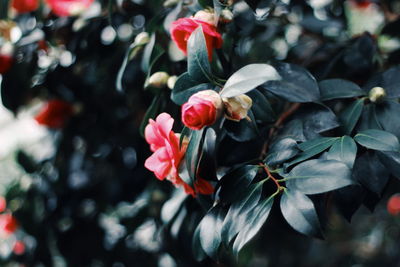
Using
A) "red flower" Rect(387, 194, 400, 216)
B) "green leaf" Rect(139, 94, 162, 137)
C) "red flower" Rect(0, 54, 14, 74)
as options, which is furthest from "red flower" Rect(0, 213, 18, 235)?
"red flower" Rect(387, 194, 400, 216)

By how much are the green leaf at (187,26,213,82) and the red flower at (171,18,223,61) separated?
0.05 meters

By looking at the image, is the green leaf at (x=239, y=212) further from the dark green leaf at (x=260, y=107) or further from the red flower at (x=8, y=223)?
the red flower at (x=8, y=223)

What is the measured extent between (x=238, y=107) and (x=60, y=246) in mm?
942

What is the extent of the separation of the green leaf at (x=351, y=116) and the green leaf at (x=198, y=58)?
9.9 inches

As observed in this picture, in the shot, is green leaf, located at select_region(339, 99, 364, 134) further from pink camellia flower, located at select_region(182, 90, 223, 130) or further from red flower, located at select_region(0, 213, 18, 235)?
red flower, located at select_region(0, 213, 18, 235)

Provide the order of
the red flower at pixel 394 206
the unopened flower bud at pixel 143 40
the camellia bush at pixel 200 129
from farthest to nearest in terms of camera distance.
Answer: the red flower at pixel 394 206
the unopened flower bud at pixel 143 40
the camellia bush at pixel 200 129

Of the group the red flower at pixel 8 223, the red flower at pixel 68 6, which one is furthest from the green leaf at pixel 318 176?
the red flower at pixel 8 223

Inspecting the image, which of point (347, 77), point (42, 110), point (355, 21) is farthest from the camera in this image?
point (355, 21)

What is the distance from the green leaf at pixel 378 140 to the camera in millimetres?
637

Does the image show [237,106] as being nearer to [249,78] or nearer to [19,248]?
[249,78]

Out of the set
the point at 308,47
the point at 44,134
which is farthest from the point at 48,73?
the point at 308,47

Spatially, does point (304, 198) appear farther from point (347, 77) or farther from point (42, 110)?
point (42, 110)

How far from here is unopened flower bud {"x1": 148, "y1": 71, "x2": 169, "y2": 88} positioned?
86cm

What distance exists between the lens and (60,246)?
4.54 ft
